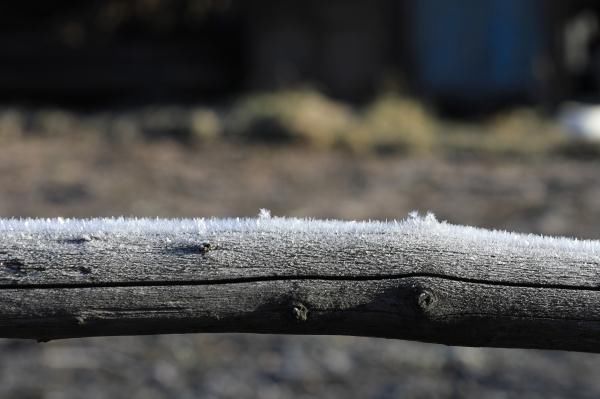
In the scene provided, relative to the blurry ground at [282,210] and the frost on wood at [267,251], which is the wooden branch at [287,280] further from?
the blurry ground at [282,210]

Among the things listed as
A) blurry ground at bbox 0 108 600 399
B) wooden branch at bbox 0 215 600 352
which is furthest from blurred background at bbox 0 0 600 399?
wooden branch at bbox 0 215 600 352

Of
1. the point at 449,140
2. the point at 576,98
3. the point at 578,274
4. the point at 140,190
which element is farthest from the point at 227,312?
the point at 576,98

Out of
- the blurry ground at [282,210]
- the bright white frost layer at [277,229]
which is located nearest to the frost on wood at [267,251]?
the bright white frost layer at [277,229]

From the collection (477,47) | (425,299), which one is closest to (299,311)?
(425,299)

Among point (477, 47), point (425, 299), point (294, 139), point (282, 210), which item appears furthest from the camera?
point (477, 47)

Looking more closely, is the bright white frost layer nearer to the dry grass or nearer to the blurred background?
the blurred background

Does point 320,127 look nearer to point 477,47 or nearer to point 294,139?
point 294,139

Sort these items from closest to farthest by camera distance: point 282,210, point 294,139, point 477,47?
point 282,210 < point 294,139 < point 477,47

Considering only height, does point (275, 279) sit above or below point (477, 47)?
below
